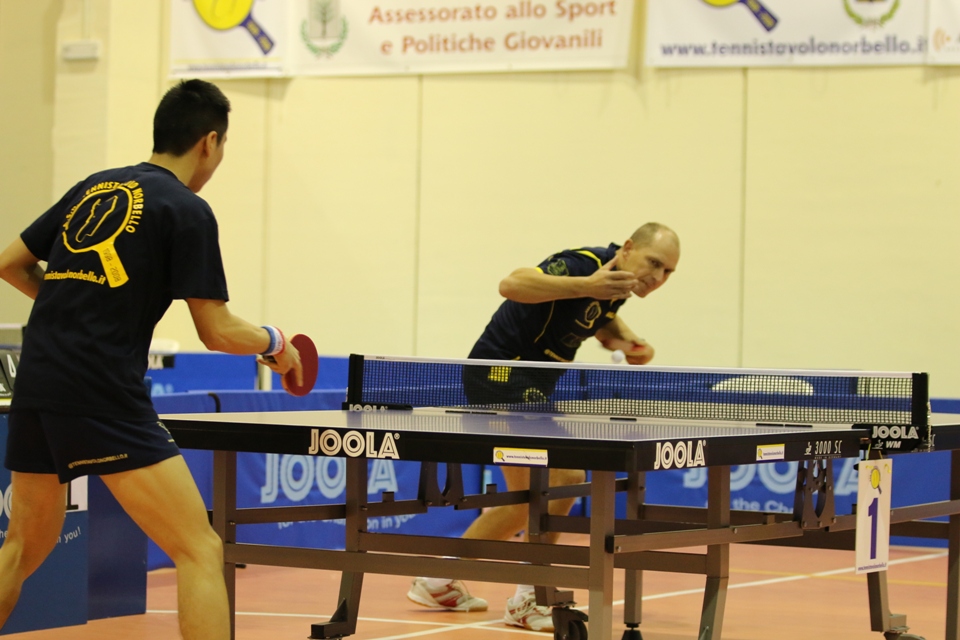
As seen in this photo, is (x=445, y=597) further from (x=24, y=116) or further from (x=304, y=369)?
(x=24, y=116)

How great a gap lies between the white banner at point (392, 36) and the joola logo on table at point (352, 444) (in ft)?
26.3

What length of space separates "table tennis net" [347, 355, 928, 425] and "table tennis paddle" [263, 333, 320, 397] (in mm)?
874

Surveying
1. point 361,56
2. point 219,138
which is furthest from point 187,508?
point 361,56

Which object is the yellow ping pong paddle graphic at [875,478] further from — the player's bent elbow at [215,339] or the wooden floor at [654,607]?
the player's bent elbow at [215,339]

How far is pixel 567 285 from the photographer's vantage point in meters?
4.93

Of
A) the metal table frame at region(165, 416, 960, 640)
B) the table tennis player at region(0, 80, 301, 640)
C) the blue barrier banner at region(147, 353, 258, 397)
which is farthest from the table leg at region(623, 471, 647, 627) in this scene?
the blue barrier banner at region(147, 353, 258, 397)

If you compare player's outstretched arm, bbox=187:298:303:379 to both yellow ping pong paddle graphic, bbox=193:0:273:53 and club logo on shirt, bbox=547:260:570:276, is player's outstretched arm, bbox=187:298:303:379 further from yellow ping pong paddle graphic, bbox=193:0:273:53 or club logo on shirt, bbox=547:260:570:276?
yellow ping pong paddle graphic, bbox=193:0:273:53

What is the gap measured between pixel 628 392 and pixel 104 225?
2.15 meters

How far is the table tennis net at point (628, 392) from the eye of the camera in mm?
4402

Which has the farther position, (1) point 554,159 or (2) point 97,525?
(1) point 554,159

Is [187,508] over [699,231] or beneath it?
beneath

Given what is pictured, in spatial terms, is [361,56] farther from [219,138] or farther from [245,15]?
[219,138]

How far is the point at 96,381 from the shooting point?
3.21m

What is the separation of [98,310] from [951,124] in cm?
855
